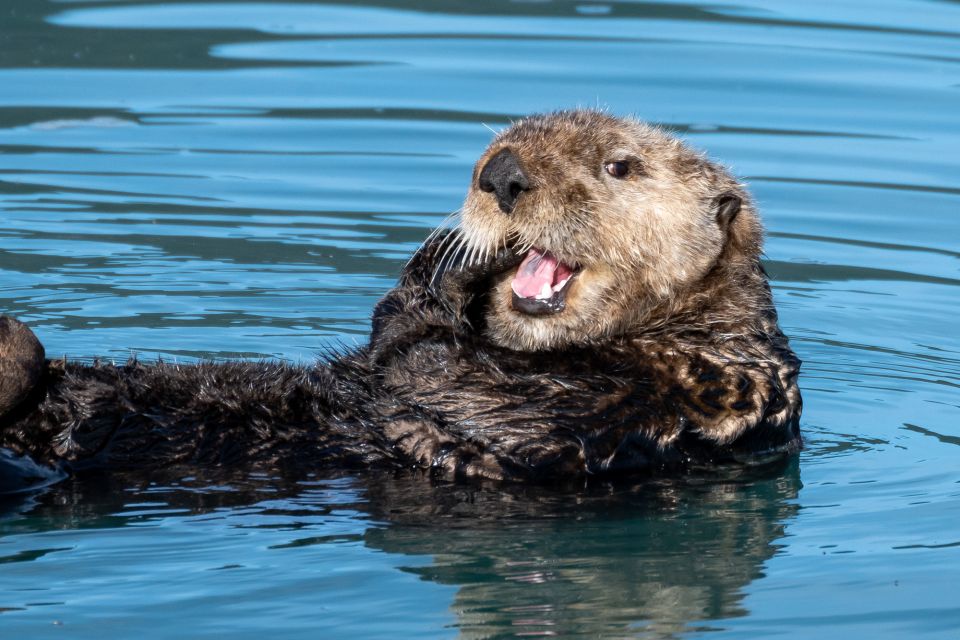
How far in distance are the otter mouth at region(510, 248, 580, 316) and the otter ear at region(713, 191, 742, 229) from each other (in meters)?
0.52

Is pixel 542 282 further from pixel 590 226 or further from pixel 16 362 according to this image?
pixel 16 362

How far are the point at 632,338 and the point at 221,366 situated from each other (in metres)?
1.33

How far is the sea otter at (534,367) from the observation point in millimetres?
4762

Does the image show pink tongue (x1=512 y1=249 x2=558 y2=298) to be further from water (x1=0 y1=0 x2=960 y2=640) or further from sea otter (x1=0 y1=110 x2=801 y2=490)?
water (x1=0 y1=0 x2=960 y2=640)

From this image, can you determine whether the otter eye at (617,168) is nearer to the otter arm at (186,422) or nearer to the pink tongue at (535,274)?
the pink tongue at (535,274)

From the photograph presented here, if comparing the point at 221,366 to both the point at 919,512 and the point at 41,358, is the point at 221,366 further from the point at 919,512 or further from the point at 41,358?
the point at 919,512

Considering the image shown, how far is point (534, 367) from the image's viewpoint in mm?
5055

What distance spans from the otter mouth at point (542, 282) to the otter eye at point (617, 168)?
0.33 metres

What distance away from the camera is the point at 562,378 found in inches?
192

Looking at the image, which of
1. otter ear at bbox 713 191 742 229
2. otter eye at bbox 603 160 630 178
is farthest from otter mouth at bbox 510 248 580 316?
otter ear at bbox 713 191 742 229

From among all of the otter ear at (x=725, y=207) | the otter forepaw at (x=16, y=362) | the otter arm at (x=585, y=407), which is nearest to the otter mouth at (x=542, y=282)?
the otter arm at (x=585, y=407)

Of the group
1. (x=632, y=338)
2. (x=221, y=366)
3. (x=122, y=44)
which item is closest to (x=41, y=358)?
(x=221, y=366)

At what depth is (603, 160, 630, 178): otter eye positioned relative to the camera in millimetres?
5176

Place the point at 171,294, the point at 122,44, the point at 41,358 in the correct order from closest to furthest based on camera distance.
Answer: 1. the point at 41,358
2. the point at 171,294
3. the point at 122,44
